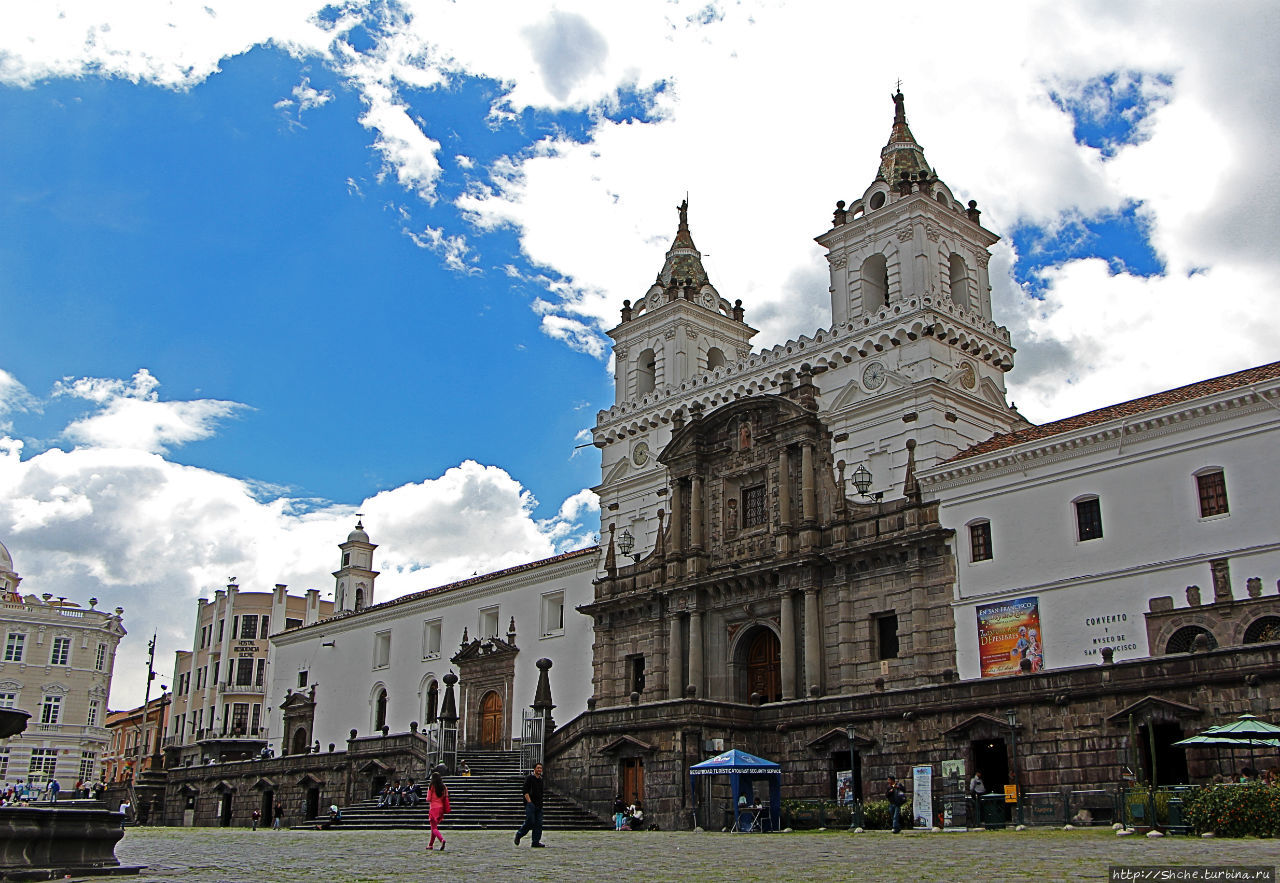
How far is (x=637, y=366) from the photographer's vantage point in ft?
168

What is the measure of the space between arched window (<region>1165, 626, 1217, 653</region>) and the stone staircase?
16266 mm

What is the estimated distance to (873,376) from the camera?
131 ft

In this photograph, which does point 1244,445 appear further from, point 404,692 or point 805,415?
point 404,692

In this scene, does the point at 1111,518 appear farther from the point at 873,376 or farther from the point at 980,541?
the point at 873,376

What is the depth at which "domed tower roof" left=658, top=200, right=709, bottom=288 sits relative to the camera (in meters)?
51.5

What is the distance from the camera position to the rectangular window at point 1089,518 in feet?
107

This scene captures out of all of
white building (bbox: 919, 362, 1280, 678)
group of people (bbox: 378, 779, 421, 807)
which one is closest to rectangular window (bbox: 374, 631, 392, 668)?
group of people (bbox: 378, 779, 421, 807)

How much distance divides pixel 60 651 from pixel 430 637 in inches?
1244

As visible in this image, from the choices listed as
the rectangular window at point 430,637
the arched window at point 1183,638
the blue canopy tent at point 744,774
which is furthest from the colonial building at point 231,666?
the arched window at point 1183,638

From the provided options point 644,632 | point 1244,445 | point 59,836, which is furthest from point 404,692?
point 59,836

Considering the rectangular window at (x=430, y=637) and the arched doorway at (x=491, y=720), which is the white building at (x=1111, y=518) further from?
the rectangular window at (x=430, y=637)

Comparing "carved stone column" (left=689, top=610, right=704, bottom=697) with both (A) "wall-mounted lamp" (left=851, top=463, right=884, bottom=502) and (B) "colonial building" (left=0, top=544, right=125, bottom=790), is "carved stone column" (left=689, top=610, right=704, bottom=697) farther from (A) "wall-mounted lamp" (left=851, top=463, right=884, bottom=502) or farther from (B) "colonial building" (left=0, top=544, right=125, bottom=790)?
(B) "colonial building" (left=0, top=544, right=125, bottom=790)

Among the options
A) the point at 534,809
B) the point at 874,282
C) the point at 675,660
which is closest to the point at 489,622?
the point at 675,660

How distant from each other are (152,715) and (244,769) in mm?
46132
